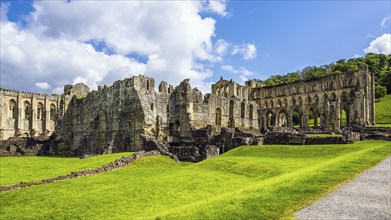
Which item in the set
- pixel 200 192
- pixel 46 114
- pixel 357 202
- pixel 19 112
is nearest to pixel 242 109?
pixel 200 192

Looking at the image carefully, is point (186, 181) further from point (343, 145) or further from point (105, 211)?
point (343, 145)

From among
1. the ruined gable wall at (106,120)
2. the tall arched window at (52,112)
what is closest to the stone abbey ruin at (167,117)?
the ruined gable wall at (106,120)

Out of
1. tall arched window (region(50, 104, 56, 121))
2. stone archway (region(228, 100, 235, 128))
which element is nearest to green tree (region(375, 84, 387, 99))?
stone archway (region(228, 100, 235, 128))

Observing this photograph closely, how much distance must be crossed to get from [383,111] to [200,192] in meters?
77.7

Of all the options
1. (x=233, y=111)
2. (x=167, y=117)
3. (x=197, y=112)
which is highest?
(x=233, y=111)

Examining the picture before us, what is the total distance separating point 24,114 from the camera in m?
70.7

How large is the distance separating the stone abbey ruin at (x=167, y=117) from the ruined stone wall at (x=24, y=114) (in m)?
0.20

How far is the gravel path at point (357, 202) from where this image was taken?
10133 millimetres

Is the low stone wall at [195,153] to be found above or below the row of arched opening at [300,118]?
below

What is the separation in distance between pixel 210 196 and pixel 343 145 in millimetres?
16598

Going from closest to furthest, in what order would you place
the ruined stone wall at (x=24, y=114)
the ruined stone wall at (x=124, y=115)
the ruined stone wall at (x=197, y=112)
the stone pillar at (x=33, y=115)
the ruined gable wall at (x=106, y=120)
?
the ruined stone wall at (x=124, y=115) → the ruined gable wall at (x=106, y=120) → the ruined stone wall at (x=197, y=112) → the ruined stone wall at (x=24, y=114) → the stone pillar at (x=33, y=115)

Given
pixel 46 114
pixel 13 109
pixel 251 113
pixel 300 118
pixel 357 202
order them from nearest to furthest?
1. pixel 357 202
2. pixel 251 113
3. pixel 300 118
4. pixel 13 109
5. pixel 46 114

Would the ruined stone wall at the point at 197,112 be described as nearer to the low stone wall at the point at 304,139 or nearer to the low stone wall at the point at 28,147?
the low stone wall at the point at 304,139

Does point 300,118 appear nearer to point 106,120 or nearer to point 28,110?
point 106,120
